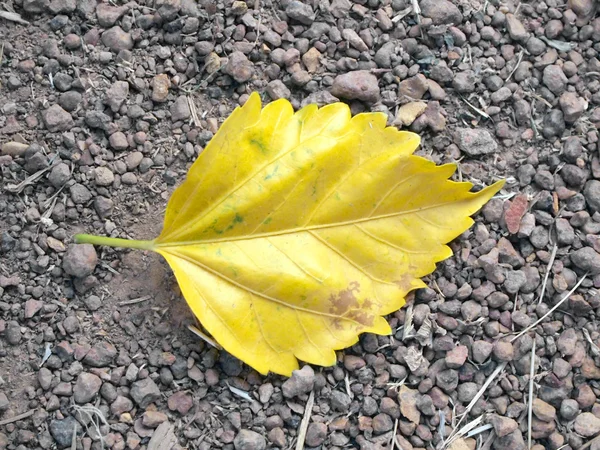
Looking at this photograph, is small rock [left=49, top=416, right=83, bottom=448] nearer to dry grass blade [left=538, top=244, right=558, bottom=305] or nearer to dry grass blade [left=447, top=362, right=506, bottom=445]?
dry grass blade [left=447, top=362, right=506, bottom=445]

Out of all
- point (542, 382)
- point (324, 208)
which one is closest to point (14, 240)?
point (324, 208)

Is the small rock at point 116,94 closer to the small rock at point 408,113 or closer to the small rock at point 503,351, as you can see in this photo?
the small rock at point 408,113

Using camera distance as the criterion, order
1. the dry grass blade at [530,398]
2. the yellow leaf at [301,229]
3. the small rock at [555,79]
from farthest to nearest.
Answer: the small rock at [555,79] < the dry grass blade at [530,398] < the yellow leaf at [301,229]

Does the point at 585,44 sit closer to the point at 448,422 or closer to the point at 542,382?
A: the point at 542,382

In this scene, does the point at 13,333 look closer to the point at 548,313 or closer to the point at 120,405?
the point at 120,405

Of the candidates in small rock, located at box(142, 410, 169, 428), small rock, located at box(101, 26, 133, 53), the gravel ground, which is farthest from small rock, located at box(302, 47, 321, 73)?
small rock, located at box(142, 410, 169, 428)

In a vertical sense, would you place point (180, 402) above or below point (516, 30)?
below

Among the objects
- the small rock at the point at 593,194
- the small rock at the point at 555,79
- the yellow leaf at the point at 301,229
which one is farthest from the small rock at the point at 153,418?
the small rock at the point at 555,79

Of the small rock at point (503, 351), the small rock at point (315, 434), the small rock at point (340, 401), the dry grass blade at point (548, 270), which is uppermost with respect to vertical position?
the dry grass blade at point (548, 270)

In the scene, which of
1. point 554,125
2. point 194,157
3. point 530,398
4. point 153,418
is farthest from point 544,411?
point 194,157
